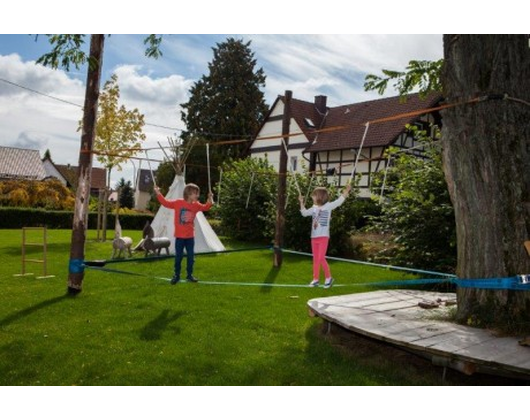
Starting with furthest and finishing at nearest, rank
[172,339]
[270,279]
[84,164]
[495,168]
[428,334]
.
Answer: [270,279], [84,164], [172,339], [495,168], [428,334]

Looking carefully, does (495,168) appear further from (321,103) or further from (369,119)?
(321,103)

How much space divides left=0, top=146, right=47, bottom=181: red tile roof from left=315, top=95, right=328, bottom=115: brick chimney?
30006 millimetres

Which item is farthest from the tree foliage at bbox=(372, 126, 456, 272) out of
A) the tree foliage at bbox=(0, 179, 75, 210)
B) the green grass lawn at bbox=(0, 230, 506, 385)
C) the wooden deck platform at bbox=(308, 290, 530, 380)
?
A: the tree foliage at bbox=(0, 179, 75, 210)

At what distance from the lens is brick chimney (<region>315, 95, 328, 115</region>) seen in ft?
123

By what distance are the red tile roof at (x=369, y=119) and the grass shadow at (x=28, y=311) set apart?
65.7 ft

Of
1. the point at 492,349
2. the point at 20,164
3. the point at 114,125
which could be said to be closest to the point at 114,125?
the point at 114,125

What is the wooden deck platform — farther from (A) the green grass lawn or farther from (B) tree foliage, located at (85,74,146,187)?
(B) tree foliage, located at (85,74,146,187)

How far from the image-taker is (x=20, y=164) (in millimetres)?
51688

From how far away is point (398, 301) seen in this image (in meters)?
7.32

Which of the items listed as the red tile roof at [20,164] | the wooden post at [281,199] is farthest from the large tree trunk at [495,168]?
the red tile roof at [20,164]

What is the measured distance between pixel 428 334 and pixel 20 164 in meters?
54.6

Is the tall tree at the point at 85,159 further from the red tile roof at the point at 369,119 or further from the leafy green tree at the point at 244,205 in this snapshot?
the red tile roof at the point at 369,119

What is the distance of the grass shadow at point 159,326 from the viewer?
21.1 ft
